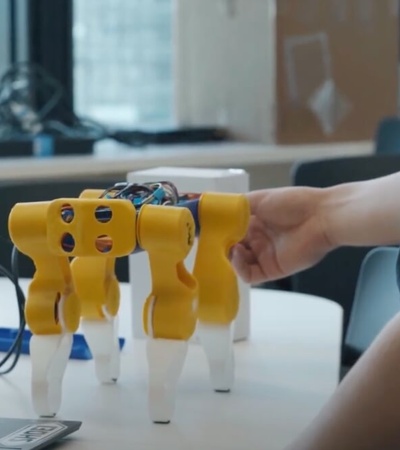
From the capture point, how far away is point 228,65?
270 cm

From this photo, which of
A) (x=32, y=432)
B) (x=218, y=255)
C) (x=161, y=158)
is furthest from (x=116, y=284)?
(x=161, y=158)

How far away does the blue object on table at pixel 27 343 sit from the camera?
95 centimetres

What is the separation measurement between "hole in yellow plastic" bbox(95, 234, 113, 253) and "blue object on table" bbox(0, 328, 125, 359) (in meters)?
0.19

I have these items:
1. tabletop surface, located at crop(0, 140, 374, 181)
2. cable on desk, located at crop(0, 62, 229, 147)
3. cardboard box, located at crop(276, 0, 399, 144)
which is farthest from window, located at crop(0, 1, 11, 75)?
cardboard box, located at crop(276, 0, 399, 144)

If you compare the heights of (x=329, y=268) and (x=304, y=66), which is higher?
(x=304, y=66)

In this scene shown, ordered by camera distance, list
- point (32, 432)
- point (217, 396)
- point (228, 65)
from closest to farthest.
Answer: point (32, 432) < point (217, 396) < point (228, 65)

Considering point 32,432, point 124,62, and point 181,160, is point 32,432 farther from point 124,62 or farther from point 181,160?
point 124,62

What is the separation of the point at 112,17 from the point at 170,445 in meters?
2.33

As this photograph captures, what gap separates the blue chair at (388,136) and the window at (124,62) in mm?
744

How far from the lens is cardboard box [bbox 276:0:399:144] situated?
253 centimetres

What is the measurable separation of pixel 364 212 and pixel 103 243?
302 millimetres

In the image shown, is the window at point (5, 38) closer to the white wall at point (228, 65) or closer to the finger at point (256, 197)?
the white wall at point (228, 65)

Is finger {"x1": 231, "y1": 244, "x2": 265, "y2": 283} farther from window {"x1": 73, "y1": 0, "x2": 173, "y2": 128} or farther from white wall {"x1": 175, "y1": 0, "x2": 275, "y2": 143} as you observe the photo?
window {"x1": 73, "y1": 0, "x2": 173, "y2": 128}

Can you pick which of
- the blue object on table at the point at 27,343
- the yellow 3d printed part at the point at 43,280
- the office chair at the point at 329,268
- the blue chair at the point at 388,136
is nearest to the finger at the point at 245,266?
the blue object on table at the point at 27,343
